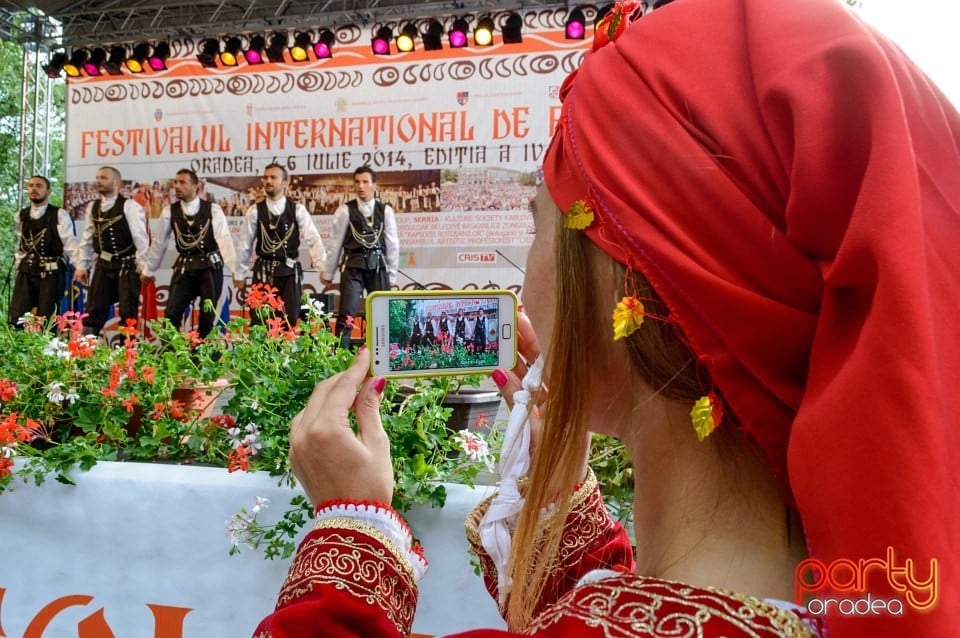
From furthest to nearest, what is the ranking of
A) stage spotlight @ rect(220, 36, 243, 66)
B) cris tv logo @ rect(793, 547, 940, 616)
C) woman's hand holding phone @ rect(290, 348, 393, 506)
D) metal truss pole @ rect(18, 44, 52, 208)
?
1. metal truss pole @ rect(18, 44, 52, 208)
2. stage spotlight @ rect(220, 36, 243, 66)
3. woman's hand holding phone @ rect(290, 348, 393, 506)
4. cris tv logo @ rect(793, 547, 940, 616)

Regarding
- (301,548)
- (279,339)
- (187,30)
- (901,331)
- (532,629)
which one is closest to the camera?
(901,331)

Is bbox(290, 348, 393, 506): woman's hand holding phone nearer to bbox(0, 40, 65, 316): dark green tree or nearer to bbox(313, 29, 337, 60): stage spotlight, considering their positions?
bbox(313, 29, 337, 60): stage spotlight

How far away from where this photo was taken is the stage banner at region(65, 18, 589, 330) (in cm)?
768

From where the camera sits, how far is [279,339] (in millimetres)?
2020

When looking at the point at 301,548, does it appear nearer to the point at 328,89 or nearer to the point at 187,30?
the point at 328,89

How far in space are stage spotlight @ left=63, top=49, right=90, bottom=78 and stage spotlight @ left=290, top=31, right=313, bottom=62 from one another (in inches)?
100

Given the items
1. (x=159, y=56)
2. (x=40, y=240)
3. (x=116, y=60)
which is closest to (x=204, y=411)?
(x=159, y=56)

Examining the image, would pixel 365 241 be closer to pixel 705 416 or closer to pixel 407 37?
pixel 407 37

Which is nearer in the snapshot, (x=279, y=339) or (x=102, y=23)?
(x=279, y=339)

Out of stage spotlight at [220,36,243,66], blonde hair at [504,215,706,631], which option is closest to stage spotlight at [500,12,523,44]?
stage spotlight at [220,36,243,66]

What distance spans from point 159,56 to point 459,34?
3541 mm

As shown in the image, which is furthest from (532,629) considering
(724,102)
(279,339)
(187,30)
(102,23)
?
(102,23)

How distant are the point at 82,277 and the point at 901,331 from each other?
951cm

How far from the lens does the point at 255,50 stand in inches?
312
